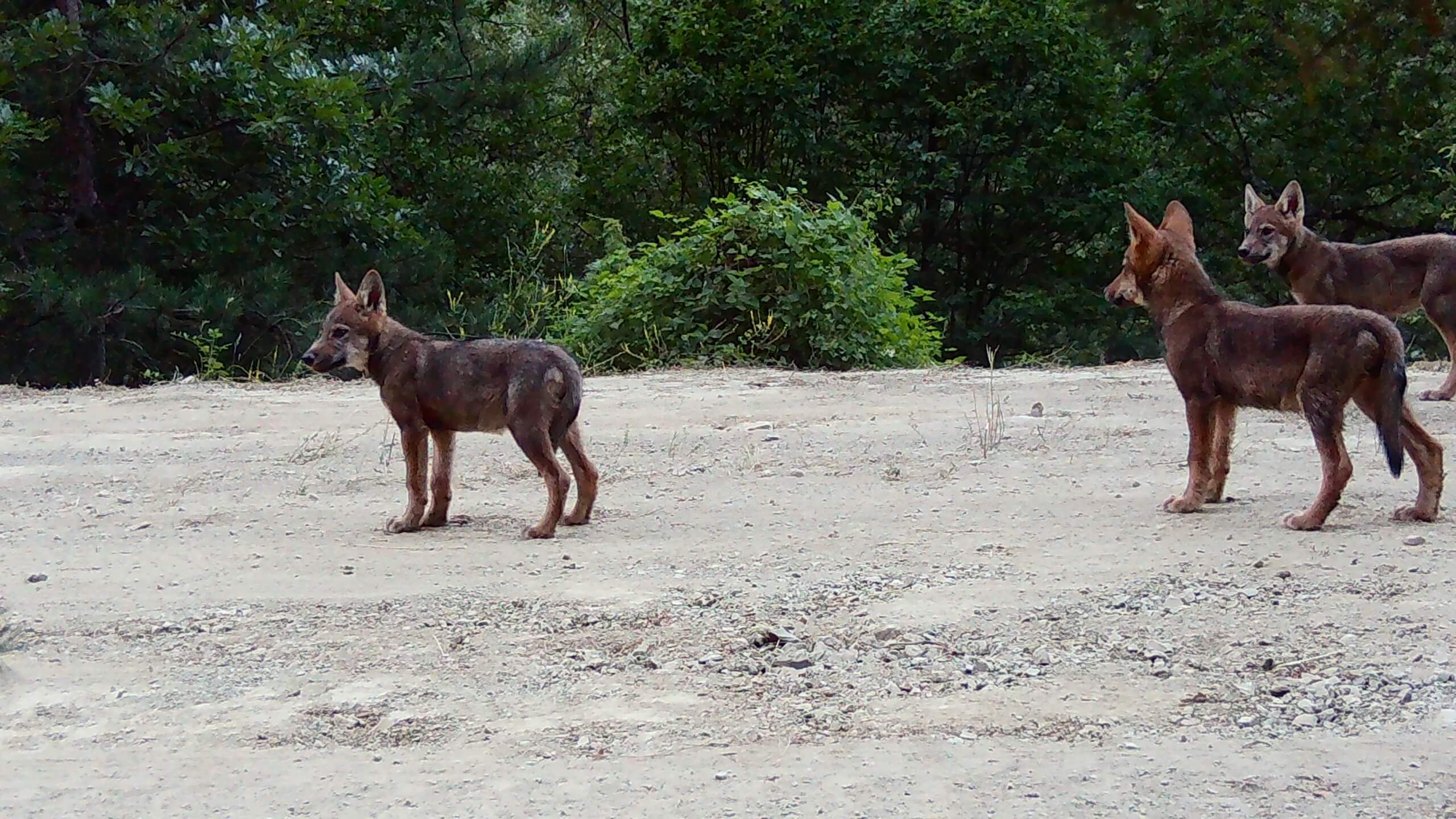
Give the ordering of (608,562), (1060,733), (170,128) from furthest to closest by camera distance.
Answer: (170,128), (608,562), (1060,733)

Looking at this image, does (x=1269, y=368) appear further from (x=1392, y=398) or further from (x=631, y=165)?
(x=631, y=165)

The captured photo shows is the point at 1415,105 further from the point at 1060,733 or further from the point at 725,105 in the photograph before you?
the point at 1060,733

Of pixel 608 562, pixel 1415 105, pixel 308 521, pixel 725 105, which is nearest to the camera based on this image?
pixel 608 562

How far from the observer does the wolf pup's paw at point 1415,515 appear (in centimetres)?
723

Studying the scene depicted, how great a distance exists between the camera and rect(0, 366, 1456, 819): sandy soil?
14.7ft

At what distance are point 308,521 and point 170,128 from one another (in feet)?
41.7

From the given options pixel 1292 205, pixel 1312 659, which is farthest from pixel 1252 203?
pixel 1312 659

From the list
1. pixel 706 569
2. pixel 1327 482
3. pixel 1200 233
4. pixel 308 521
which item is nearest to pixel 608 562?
pixel 706 569

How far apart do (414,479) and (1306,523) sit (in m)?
4.34

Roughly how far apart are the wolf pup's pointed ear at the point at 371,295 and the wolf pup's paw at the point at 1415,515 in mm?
5231

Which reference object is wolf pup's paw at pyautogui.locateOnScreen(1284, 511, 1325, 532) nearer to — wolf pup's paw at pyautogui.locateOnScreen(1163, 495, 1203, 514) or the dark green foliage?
wolf pup's paw at pyautogui.locateOnScreen(1163, 495, 1203, 514)

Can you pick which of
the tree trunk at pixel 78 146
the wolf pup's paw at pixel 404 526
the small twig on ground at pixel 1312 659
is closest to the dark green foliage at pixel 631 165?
the tree trunk at pixel 78 146

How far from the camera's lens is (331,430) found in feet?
37.3

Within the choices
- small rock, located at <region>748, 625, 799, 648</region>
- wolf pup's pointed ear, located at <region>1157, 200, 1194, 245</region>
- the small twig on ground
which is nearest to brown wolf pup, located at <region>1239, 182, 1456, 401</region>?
wolf pup's pointed ear, located at <region>1157, 200, 1194, 245</region>
